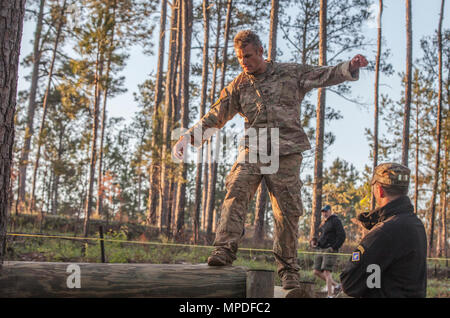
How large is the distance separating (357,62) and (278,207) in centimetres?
137

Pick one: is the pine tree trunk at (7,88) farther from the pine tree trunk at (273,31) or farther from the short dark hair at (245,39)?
the pine tree trunk at (273,31)

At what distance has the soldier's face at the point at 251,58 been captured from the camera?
4083 mm

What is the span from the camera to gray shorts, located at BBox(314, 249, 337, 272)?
8906mm

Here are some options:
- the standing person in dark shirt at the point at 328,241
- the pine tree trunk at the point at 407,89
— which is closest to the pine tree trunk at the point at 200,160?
the standing person in dark shirt at the point at 328,241

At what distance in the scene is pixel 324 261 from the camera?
29.4 feet

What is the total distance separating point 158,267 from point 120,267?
28 centimetres

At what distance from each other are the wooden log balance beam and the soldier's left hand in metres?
1.82

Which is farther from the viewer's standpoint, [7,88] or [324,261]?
[324,261]

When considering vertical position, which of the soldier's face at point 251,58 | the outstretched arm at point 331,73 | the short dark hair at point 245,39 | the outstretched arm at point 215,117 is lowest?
the outstretched arm at point 215,117

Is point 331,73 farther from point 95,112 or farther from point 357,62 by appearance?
point 95,112

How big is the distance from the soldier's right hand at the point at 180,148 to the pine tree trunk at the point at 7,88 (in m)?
1.36

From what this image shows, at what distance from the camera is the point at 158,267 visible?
11.5 ft

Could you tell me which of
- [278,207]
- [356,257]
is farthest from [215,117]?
[356,257]
